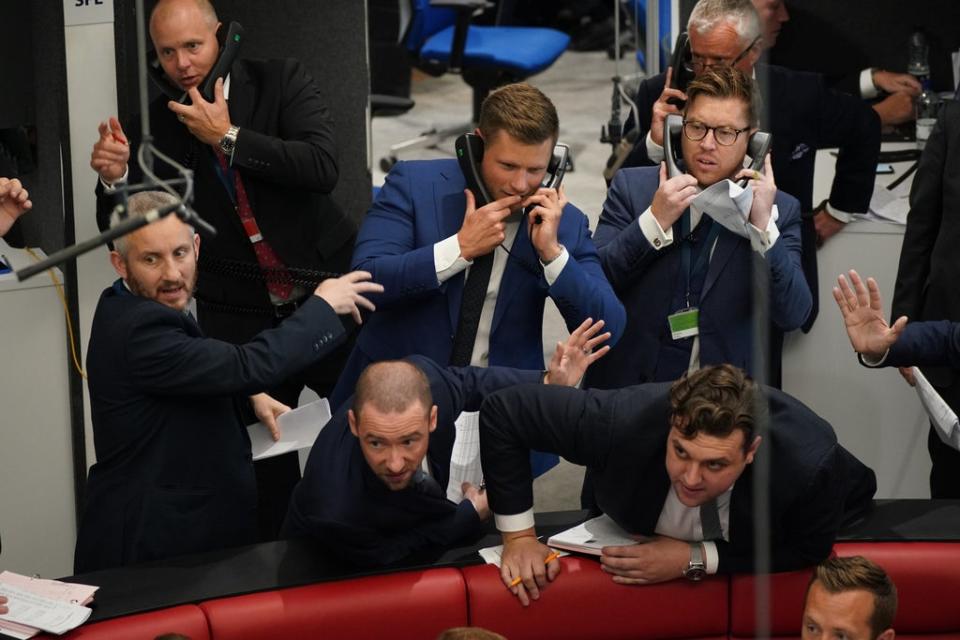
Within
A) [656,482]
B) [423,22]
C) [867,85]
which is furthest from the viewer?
[423,22]

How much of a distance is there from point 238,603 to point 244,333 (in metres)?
0.98

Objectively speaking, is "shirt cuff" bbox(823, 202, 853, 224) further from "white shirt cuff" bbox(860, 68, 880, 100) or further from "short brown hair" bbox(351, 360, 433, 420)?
"short brown hair" bbox(351, 360, 433, 420)

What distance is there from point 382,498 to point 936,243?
4.56 ft

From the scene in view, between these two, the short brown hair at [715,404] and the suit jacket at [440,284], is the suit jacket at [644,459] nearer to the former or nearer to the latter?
the short brown hair at [715,404]

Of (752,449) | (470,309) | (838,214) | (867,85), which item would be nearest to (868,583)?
(752,449)

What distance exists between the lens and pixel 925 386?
10.9 feet

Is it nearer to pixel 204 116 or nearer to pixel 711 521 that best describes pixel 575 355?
pixel 711 521

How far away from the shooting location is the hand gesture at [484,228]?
3008mm

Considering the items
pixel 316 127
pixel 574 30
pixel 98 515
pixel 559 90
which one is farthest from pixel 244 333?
pixel 574 30

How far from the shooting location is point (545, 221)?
3.01 metres

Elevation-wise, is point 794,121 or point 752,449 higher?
point 794,121

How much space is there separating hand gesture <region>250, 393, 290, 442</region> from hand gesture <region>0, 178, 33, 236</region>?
0.60m

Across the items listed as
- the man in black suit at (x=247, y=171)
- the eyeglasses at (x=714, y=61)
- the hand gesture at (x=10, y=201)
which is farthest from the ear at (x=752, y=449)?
the hand gesture at (x=10, y=201)

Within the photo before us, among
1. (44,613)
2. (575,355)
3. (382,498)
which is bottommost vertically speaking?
(44,613)
